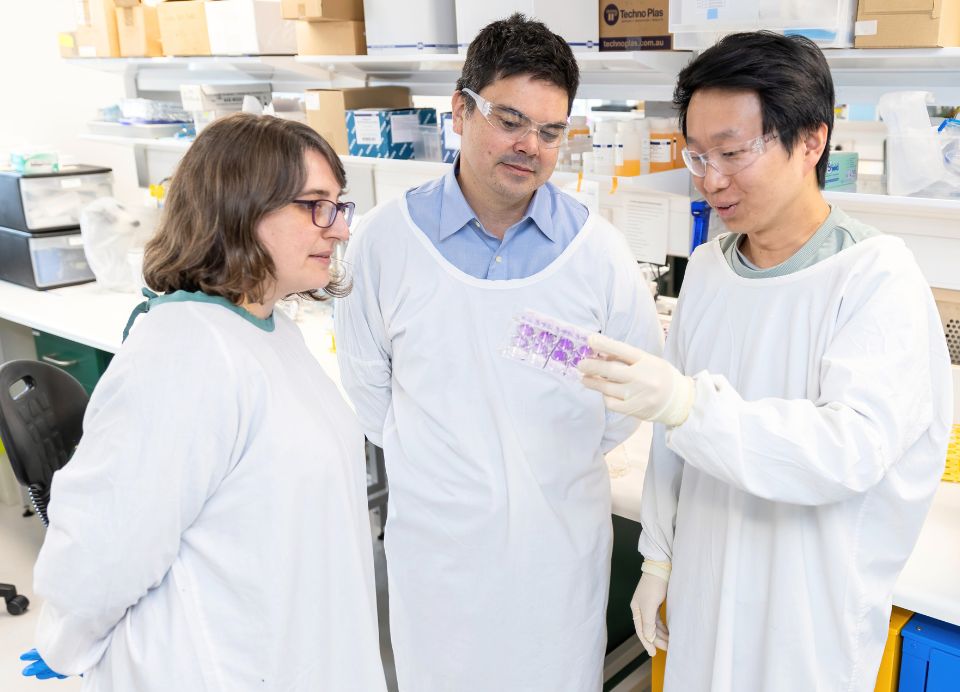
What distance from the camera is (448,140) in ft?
A: 8.66

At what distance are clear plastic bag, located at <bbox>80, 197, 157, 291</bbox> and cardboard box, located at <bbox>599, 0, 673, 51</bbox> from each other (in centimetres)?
237

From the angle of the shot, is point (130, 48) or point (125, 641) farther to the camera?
point (130, 48)

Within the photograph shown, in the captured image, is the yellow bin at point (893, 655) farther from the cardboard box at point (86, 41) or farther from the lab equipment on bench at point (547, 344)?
the cardboard box at point (86, 41)

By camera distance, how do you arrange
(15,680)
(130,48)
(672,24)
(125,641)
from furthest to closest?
(130,48) < (15,680) < (672,24) < (125,641)

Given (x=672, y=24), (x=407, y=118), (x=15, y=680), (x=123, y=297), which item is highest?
(x=672, y=24)

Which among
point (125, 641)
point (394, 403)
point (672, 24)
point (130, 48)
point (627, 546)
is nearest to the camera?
point (125, 641)

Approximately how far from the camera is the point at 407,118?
2740mm

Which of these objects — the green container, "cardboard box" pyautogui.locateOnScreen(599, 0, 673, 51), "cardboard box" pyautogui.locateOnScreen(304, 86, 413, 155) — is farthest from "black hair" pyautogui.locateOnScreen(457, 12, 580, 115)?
the green container

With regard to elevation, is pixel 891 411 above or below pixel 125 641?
above

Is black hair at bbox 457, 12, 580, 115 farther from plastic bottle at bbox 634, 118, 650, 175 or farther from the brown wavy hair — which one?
plastic bottle at bbox 634, 118, 650, 175

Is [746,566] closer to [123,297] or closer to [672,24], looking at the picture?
[672,24]

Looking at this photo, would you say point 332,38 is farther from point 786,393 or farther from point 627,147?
point 786,393

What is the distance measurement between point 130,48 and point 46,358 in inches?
52.6

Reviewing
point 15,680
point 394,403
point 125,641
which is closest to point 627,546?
point 394,403
